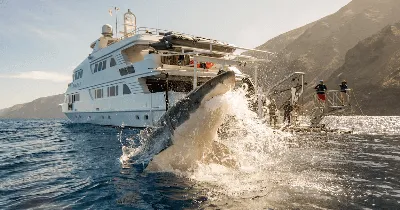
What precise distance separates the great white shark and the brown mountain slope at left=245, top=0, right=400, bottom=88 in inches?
4705

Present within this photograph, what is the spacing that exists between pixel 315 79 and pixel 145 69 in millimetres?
111513

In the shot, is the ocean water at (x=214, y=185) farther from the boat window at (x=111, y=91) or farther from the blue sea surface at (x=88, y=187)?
the boat window at (x=111, y=91)

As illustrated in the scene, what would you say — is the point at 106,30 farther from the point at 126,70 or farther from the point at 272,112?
the point at 272,112

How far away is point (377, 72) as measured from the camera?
84438mm

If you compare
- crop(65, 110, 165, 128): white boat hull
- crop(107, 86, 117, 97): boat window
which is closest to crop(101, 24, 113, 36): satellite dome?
crop(107, 86, 117, 97): boat window

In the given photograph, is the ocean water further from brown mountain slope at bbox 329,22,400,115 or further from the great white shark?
brown mountain slope at bbox 329,22,400,115

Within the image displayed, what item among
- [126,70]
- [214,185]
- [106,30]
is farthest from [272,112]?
[106,30]

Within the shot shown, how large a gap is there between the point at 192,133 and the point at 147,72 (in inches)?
546

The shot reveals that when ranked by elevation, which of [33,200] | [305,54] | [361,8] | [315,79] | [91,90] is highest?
[361,8]

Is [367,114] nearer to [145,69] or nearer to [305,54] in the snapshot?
[305,54]

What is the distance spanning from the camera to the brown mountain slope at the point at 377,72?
244 feet

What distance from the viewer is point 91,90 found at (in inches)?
1102

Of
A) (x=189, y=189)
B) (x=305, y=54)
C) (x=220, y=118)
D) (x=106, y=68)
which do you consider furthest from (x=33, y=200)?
(x=305, y=54)

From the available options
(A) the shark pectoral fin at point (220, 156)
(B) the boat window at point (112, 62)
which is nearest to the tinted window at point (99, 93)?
(B) the boat window at point (112, 62)
